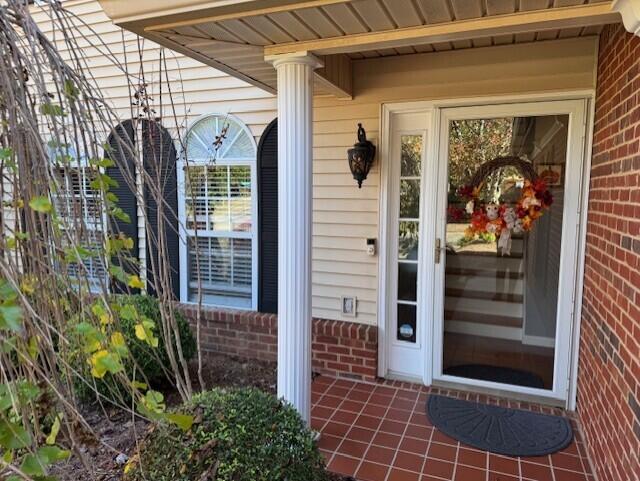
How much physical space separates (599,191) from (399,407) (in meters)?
1.94

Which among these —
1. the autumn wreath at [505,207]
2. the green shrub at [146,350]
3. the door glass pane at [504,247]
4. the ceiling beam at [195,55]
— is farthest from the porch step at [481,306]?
the ceiling beam at [195,55]

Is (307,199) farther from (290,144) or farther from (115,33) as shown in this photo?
(115,33)

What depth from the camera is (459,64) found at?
318 centimetres

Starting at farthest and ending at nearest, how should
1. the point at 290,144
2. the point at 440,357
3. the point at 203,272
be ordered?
the point at 203,272
the point at 440,357
the point at 290,144

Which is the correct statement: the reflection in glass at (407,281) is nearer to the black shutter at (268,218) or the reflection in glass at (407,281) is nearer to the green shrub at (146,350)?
the black shutter at (268,218)

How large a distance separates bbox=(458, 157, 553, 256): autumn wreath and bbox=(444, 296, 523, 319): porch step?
1.33ft

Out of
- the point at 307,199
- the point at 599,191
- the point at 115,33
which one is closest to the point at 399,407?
the point at 307,199

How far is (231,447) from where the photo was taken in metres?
1.61

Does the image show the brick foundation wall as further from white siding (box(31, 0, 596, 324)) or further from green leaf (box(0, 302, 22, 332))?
green leaf (box(0, 302, 22, 332))

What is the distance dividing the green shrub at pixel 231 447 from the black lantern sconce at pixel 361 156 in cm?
205

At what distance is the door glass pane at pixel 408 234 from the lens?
3.45 m

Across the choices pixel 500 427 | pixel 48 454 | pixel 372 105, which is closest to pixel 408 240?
pixel 372 105

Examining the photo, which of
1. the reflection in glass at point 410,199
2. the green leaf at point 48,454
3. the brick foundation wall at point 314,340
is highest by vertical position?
the reflection in glass at point 410,199

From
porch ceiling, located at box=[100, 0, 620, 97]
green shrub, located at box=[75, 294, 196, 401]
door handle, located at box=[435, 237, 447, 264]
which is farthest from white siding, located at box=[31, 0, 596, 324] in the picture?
green shrub, located at box=[75, 294, 196, 401]
